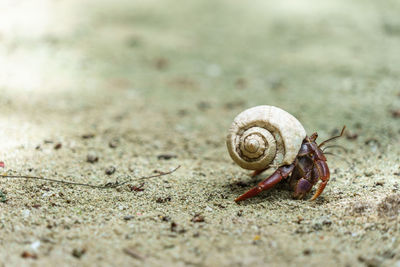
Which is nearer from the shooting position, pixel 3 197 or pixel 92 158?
pixel 3 197

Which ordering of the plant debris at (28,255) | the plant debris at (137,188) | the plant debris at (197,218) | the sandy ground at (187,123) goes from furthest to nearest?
the plant debris at (137,188)
the plant debris at (197,218)
the sandy ground at (187,123)
the plant debris at (28,255)

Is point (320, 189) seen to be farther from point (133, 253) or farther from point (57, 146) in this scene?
point (57, 146)

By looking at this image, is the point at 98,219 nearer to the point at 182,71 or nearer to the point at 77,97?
the point at 77,97

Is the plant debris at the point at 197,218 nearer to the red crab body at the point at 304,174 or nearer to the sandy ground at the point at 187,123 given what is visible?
the sandy ground at the point at 187,123

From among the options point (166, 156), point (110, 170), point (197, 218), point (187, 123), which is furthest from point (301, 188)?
point (187, 123)

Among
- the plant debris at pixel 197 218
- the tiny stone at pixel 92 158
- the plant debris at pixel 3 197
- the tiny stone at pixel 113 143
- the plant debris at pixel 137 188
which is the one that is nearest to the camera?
the plant debris at pixel 197 218

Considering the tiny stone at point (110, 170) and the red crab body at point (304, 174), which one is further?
the tiny stone at point (110, 170)

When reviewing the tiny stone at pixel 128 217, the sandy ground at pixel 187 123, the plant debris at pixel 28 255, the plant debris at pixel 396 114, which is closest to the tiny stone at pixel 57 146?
the sandy ground at pixel 187 123
